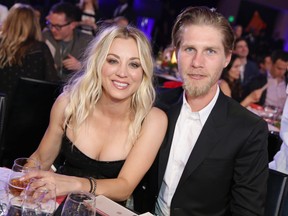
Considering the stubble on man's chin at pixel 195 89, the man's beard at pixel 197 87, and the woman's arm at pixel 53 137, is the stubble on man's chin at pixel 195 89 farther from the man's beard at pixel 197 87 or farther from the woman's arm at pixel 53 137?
the woman's arm at pixel 53 137

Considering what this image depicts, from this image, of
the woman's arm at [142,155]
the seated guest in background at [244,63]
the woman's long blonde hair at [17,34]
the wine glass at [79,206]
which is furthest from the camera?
the seated guest in background at [244,63]

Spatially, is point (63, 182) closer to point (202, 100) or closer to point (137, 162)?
point (137, 162)

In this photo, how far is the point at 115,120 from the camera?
2.30 m

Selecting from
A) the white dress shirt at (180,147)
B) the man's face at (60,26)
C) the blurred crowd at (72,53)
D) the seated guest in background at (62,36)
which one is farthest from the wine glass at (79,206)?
the man's face at (60,26)

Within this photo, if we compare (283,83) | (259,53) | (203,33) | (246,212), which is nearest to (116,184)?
(246,212)

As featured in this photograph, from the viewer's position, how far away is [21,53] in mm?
3602

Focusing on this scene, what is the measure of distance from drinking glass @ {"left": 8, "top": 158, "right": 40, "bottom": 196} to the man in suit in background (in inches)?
27.9

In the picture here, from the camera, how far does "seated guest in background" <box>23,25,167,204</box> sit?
2121 millimetres

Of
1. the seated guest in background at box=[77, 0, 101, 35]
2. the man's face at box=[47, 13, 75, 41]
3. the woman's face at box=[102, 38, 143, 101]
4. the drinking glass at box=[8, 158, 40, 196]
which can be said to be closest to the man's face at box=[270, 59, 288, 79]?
the seated guest in background at box=[77, 0, 101, 35]

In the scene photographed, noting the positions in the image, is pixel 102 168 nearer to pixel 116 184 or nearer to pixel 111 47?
pixel 116 184

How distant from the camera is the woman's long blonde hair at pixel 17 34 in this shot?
3.61 meters

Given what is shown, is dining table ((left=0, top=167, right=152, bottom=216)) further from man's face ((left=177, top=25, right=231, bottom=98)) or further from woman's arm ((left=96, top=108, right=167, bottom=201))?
man's face ((left=177, top=25, right=231, bottom=98))

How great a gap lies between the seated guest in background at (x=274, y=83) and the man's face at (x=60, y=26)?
98.8 inches

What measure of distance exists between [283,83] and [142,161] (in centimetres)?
→ 433
